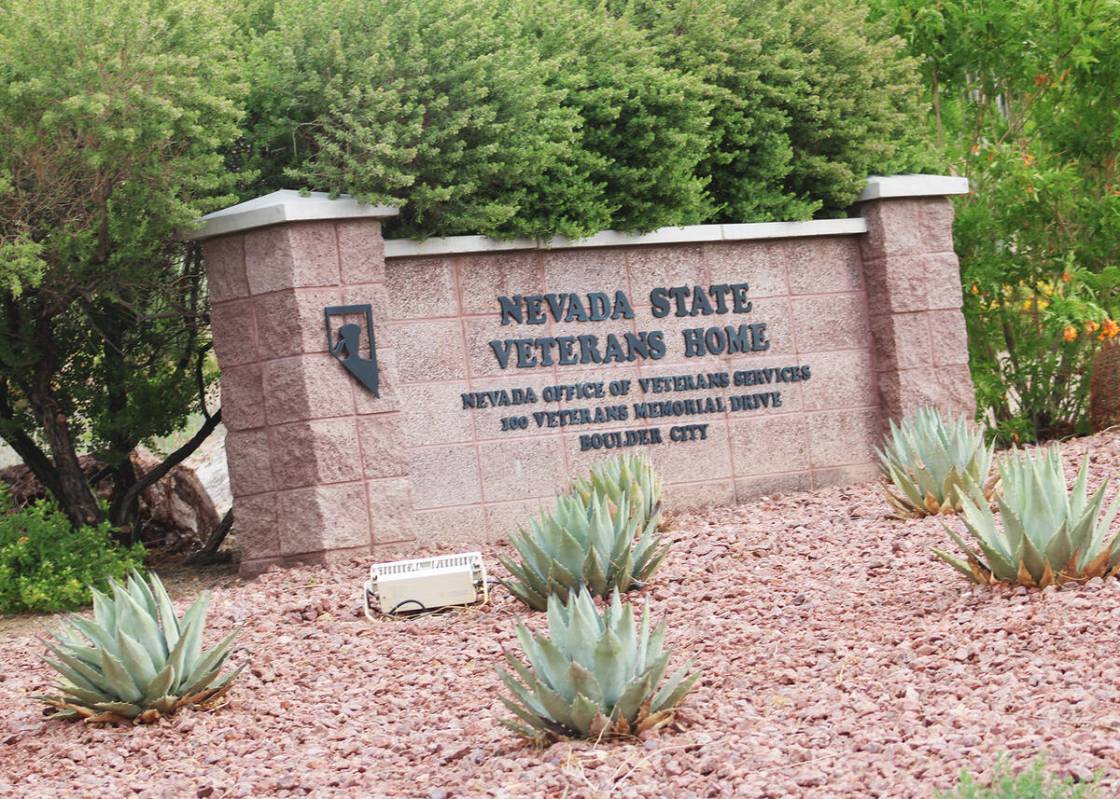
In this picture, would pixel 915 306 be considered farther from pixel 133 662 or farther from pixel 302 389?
pixel 133 662

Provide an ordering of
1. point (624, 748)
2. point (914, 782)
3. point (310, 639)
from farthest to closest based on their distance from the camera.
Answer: point (310, 639) < point (624, 748) < point (914, 782)

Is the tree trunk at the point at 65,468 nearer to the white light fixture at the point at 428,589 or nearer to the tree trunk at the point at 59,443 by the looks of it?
the tree trunk at the point at 59,443

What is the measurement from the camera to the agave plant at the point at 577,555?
6.54 m

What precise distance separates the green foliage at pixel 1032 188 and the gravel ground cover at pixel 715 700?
471 cm

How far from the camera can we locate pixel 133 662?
5.42 metres

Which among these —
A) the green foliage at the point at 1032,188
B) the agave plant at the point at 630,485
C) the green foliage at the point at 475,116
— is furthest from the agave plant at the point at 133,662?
the green foliage at the point at 1032,188

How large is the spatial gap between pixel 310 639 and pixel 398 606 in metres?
0.50

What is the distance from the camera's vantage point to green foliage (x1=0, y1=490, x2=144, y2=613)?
8.38 meters

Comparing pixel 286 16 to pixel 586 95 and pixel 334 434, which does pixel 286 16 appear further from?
pixel 334 434

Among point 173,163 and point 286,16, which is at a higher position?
point 286,16

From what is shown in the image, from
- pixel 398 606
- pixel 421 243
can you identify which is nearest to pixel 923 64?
pixel 421 243

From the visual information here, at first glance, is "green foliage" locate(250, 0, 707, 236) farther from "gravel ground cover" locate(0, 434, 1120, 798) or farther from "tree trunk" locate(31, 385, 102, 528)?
"gravel ground cover" locate(0, 434, 1120, 798)

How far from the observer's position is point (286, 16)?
9070mm

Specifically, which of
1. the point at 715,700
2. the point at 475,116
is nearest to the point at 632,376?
the point at 475,116
